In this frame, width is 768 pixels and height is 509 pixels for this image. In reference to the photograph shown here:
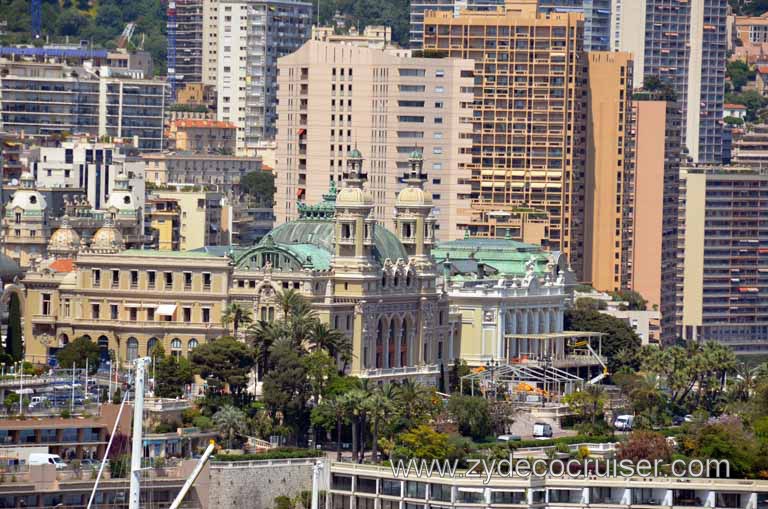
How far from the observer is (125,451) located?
186125mm

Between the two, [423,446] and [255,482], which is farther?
[423,446]

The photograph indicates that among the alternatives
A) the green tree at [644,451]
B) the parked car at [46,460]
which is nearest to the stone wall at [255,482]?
the parked car at [46,460]

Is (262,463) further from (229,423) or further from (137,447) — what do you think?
(137,447)

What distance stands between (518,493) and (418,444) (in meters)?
13.2

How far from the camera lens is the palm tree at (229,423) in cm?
19650

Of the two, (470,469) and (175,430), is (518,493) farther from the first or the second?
(175,430)

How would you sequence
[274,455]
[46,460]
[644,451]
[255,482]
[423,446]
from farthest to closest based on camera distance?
[644,451] → [423,446] → [274,455] → [255,482] → [46,460]

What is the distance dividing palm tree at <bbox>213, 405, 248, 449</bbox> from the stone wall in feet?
21.1

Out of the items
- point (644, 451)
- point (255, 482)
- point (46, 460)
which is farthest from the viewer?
point (644, 451)

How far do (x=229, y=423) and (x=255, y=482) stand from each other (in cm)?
928

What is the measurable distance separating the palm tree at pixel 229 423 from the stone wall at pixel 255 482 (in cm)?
643

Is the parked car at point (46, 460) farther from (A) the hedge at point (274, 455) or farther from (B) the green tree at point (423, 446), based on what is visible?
(B) the green tree at point (423, 446)

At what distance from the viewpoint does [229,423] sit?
646 feet

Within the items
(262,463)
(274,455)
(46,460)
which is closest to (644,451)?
(274,455)
